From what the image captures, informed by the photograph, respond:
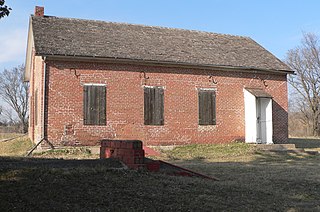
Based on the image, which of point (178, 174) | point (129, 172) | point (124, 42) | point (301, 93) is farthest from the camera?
point (301, 93)

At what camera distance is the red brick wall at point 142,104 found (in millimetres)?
15820

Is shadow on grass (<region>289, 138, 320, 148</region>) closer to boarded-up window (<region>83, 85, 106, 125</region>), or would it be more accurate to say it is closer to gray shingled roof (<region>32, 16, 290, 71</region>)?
gray shingled roof (<region>32, 16, 290, 71</region>)

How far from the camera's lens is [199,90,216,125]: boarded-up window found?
59.9 ft

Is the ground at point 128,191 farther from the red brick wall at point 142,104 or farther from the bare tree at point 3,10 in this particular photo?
the red brick wall at point 142,104

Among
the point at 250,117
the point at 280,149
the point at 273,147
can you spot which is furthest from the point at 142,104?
the point at 280,149

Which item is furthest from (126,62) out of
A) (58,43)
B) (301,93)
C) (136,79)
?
(301,93)

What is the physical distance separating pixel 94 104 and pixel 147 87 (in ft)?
8.27

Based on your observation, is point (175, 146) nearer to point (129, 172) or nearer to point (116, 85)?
point (116, 85)

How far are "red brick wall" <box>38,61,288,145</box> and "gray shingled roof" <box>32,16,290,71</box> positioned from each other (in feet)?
1.70

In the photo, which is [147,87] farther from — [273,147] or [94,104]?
[273,147]

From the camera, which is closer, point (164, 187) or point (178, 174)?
point (164, 187)

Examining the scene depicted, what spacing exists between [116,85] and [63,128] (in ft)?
9.49

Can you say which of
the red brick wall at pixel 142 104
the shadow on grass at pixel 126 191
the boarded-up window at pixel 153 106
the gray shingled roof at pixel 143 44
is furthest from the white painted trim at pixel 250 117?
the shadow on grass at pixel 126 191

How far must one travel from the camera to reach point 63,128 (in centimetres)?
1574
